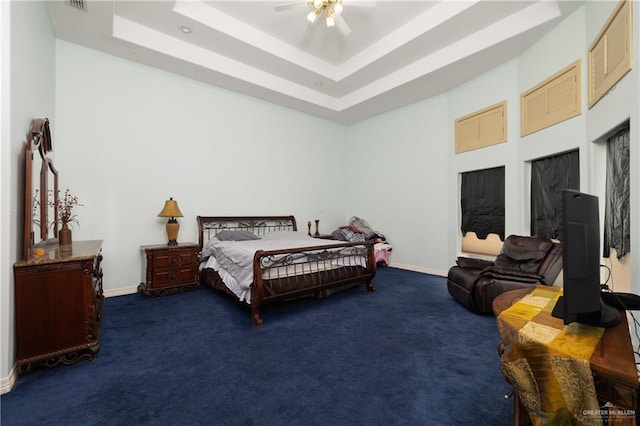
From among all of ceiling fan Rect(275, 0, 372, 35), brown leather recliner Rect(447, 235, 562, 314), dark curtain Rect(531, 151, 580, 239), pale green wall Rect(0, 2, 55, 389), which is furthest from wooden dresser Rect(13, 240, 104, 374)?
dark curtain Rect(531, 151, 580, 239)

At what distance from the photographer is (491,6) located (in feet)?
10.3

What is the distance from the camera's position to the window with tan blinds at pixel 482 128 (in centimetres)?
400

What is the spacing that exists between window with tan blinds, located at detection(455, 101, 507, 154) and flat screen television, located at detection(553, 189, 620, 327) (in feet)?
11.6

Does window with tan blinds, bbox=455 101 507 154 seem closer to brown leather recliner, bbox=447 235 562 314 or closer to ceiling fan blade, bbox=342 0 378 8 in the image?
brown leather recliner, bbox=447 235 562 314

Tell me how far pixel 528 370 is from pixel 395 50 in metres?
4.31

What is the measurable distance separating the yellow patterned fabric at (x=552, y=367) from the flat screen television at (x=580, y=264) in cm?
7

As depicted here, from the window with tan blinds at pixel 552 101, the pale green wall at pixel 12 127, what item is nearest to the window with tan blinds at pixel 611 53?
the window with tan blinds at pixel 552 101

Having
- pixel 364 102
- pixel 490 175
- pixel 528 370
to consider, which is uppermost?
pixel 364 102

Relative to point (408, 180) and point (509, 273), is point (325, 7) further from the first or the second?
point (509, 273)

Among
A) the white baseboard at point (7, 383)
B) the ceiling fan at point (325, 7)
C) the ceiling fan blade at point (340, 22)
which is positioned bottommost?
the white baseboard at point (7, 383)

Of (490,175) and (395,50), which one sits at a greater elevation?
(395,50)

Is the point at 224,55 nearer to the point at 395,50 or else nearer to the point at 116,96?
the point at 116,96

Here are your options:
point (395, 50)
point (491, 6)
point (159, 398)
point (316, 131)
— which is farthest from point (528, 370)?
point (316, 131)

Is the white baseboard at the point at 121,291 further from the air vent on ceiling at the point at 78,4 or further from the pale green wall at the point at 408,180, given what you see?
the pale green wall at the point at 408,180
